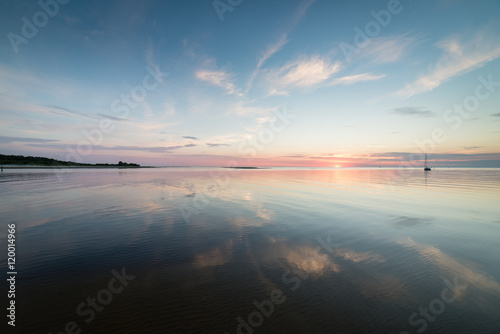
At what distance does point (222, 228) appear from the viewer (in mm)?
12750

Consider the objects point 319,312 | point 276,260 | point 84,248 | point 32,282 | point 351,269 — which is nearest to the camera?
point 319,312

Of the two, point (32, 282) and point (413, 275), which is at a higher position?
point (32, 282)

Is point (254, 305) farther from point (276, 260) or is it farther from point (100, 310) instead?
point (100, 310)

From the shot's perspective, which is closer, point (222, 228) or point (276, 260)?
point (276, 260)

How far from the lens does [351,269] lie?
306 inches

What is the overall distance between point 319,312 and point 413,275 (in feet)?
15.2

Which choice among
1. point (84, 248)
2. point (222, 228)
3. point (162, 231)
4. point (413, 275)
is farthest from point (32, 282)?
point (413, 275)

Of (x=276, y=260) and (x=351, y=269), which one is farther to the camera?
(x=276, y=260)

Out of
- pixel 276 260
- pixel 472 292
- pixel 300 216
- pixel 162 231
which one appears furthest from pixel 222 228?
pixel 472 292

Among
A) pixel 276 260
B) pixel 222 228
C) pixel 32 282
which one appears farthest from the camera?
pixel 222 228

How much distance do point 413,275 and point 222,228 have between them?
942 cm

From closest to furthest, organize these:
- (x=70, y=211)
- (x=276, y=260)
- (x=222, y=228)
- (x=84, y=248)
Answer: (x=276, y=260), (x=84, y=248), (x=222, y=228), (x=70, y=211)

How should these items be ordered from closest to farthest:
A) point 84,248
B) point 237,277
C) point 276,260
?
point 237,277, point 276,260, point 84,248

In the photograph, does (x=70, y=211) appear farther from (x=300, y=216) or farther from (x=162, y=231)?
(x=300, y=216)
